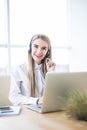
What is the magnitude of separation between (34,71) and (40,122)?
1.08m

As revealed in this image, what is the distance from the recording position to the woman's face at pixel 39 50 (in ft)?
8.30

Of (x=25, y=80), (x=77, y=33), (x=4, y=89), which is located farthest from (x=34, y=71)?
(x=77, y=33)

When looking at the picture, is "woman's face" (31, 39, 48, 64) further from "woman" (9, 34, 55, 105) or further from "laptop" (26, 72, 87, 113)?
"laptop" (26, 72, 87, 113)

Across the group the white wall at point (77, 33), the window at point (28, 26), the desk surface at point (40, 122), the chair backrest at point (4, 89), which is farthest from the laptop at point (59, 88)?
the white wall at point (77, 33)

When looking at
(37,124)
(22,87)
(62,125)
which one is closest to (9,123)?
(37,124)

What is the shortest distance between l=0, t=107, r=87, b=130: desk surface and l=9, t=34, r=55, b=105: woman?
0.66 metres

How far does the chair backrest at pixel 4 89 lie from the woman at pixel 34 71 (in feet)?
0.59

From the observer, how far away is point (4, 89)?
200 cm

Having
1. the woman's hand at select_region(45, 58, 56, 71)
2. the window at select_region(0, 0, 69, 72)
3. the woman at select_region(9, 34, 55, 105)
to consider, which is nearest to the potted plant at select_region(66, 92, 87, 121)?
the woman at select_region(9, 34, 55, 105)

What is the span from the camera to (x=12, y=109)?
172 centimetres

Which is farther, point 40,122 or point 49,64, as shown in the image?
point 49,64

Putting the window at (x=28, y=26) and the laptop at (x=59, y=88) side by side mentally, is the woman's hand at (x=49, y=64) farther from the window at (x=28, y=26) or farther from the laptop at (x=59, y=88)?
the window at (x=28, y=26)

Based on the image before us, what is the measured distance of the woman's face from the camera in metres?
2.53

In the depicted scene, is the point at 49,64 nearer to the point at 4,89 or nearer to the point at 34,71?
the point at 34,71
